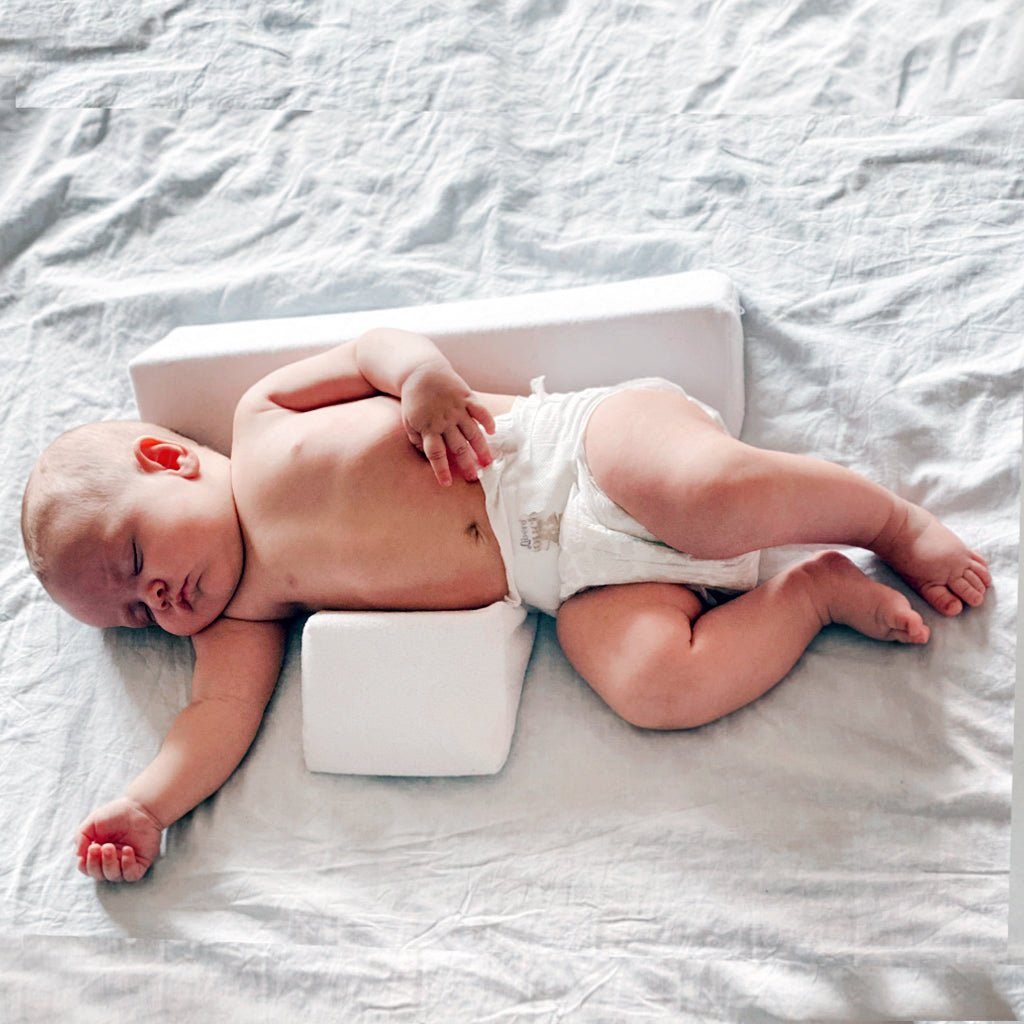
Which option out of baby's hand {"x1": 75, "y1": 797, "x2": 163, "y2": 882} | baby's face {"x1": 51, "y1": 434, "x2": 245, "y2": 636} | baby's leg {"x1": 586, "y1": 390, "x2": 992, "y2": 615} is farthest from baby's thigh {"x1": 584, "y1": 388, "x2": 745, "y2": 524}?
baby's hand {"x1": 75, "y1": 797, "x2": 163, "y2": 882}

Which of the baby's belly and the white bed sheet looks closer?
the white bed sheet

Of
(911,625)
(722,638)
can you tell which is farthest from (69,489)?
(911,625)

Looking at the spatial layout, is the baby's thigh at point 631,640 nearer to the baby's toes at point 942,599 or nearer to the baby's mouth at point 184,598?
the baby's toes at point 942,599

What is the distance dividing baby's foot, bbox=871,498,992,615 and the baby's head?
1.66ft

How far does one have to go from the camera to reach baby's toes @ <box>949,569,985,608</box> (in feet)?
2.58

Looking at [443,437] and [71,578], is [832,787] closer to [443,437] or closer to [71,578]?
[443,437]

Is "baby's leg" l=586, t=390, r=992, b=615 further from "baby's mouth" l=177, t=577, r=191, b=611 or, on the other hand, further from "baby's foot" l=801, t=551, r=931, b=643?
"baby's mouth" l=177, t=577, r=191, b=611

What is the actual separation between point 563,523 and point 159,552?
0.31m

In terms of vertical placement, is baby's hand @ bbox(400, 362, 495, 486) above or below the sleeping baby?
above

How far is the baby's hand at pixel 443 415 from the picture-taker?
81 centimetres

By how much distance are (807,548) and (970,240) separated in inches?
11.3

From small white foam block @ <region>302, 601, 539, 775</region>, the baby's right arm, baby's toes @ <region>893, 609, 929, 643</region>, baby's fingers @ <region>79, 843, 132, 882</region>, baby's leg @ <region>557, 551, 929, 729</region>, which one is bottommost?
baby's fingers @ <region>79, 843, 132, 882</region>

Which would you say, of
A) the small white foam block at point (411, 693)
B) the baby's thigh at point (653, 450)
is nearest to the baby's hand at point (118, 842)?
the small white foam block at point (411, 693)

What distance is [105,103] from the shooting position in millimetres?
1036
